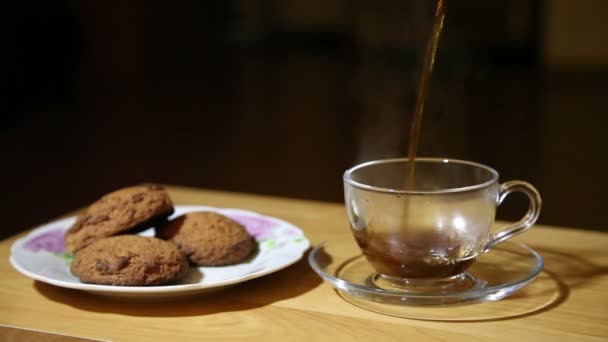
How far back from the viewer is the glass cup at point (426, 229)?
722mm

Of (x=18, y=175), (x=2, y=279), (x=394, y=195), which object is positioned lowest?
(x=18, y=175)

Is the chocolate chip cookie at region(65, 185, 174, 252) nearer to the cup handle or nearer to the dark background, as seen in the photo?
the cup handle

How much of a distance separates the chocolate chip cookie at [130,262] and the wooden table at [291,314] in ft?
0.09

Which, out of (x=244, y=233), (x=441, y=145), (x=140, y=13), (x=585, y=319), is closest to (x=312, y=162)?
(x=441, y=145)

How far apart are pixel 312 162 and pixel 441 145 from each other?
60 centimetres

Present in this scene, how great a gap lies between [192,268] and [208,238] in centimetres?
4

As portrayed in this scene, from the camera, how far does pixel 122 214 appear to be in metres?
0.82

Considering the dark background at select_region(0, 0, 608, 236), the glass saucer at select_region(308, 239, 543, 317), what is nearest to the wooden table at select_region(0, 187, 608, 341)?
the glass saucer at select_region(308, 239, 543, 317)

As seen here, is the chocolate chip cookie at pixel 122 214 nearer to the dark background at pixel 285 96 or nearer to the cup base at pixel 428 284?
the cup base at pixel 428 284

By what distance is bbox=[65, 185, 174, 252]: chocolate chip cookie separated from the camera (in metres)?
0.82

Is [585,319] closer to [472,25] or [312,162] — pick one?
[312,162]

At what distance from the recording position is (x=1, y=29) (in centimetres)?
421

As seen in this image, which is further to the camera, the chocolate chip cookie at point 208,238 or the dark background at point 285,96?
the dark background at point 285,96

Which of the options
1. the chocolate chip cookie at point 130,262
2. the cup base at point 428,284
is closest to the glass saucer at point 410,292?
the cup base at point 428,284
